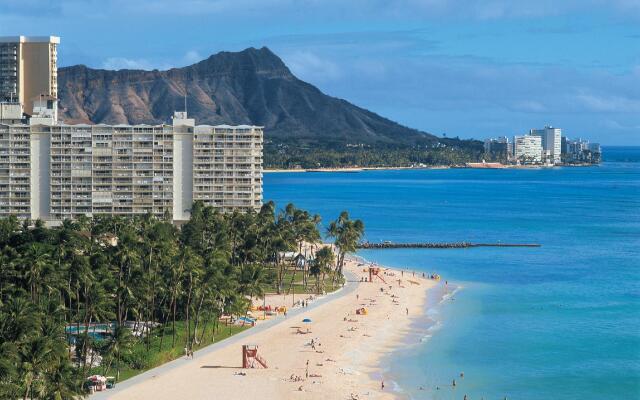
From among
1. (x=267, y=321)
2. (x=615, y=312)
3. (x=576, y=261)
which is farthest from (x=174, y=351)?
(x=576, y=261)

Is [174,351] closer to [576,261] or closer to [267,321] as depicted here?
[267,321]

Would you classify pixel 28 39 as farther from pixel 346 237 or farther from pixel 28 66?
pixel 346 237

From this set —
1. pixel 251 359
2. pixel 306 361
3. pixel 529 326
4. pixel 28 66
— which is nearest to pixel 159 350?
pixel 251 359

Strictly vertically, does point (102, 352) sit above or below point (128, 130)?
below

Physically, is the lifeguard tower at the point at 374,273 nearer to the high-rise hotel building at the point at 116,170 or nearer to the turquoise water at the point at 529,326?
the turquoise water at the point at 529,326

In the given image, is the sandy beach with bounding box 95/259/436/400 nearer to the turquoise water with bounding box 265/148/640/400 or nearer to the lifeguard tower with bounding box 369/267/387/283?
the turquoise water with bounding box 265/148/640/400

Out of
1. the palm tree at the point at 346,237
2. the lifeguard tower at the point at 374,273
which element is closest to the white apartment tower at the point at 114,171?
the palm tree at the point at 346,237

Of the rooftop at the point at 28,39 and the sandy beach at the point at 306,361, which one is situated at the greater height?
the rooftop at the point at 28,39
